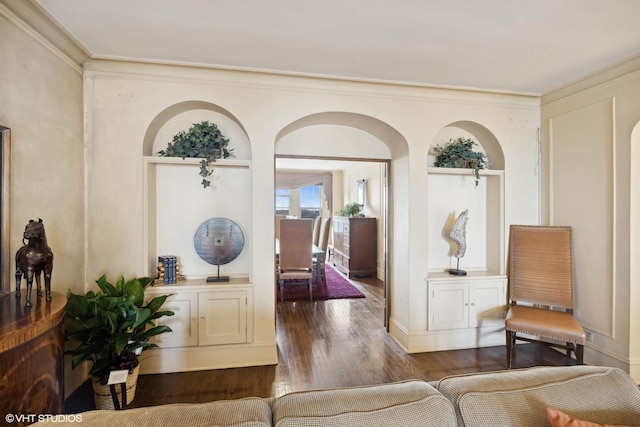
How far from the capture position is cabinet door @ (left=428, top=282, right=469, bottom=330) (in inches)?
119

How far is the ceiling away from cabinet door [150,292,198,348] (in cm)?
203

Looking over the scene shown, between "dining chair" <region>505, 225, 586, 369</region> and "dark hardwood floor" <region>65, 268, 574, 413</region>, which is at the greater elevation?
"dining chair" <region>505, 225, 586, 369</region>

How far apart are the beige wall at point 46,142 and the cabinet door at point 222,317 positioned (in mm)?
952

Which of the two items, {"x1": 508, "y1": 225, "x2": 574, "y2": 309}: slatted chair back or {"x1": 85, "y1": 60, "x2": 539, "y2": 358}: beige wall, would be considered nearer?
{"x1": 85, "y1": 60, "x2": 539, "y2": 358}: beige wall

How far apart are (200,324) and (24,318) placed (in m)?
1.40

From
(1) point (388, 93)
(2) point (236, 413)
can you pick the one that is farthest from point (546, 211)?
(2) point (236, 413)

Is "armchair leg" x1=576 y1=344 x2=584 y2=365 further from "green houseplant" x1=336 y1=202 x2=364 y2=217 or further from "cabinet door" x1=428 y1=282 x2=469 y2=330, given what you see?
"green houseplant" x1=336 y1=202 x2=364 y2=217

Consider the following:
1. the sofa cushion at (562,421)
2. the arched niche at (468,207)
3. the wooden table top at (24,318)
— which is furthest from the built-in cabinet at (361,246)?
the sofa cushion at (562,421)

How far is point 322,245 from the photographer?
6.10 metres

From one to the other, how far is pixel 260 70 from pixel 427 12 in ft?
4.70

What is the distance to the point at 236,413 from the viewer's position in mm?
879

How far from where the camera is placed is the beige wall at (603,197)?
2447 mm

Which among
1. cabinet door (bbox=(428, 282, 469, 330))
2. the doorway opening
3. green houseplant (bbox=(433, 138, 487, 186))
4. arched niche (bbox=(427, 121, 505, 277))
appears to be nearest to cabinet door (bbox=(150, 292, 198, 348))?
cabinet door (bbox=(428, 282, 469, 330))

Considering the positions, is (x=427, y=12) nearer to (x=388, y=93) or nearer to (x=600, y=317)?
(x=388, y=93)
